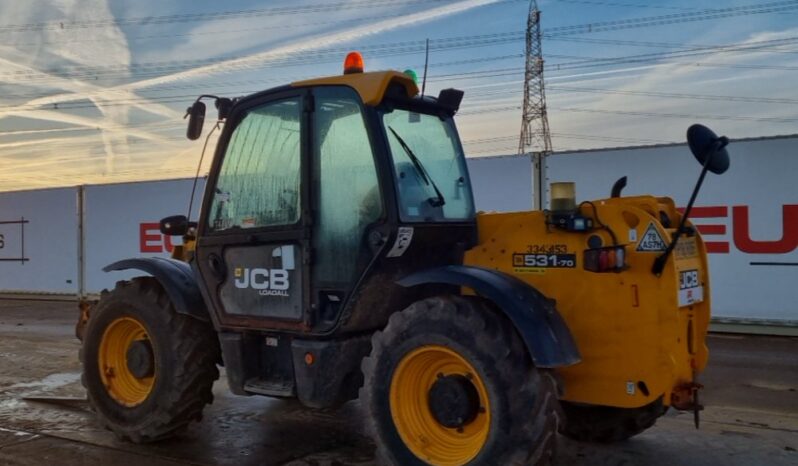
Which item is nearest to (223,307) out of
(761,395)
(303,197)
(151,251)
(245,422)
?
(303,197)

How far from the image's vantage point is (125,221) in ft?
51.0

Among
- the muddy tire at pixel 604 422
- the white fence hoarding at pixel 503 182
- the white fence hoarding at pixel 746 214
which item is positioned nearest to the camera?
the muddy tire at pixel 604 422

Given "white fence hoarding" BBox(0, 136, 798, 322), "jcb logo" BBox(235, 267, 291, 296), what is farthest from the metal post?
"jcb logo" BBox(235, 267, 291, 296)

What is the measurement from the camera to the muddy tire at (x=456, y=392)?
12.2 feet

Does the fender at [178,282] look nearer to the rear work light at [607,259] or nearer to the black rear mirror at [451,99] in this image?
the black rear mirror at [451,99]

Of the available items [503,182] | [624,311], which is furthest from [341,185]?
[503,182]

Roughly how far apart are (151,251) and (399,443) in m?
12.1

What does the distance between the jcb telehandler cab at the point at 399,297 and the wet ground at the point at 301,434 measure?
9.8 inches

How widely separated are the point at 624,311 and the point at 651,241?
1.36ft

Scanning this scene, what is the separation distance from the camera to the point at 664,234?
4.18 meters

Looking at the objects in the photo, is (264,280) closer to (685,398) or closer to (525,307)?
(525,307)

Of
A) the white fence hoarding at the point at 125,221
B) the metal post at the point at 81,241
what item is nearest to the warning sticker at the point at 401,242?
the white fence hoarding at the point at 125,221

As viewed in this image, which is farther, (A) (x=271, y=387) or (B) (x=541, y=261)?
(A) (x=271, y=387)

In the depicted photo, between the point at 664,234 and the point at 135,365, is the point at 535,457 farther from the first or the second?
the point at 135,365
